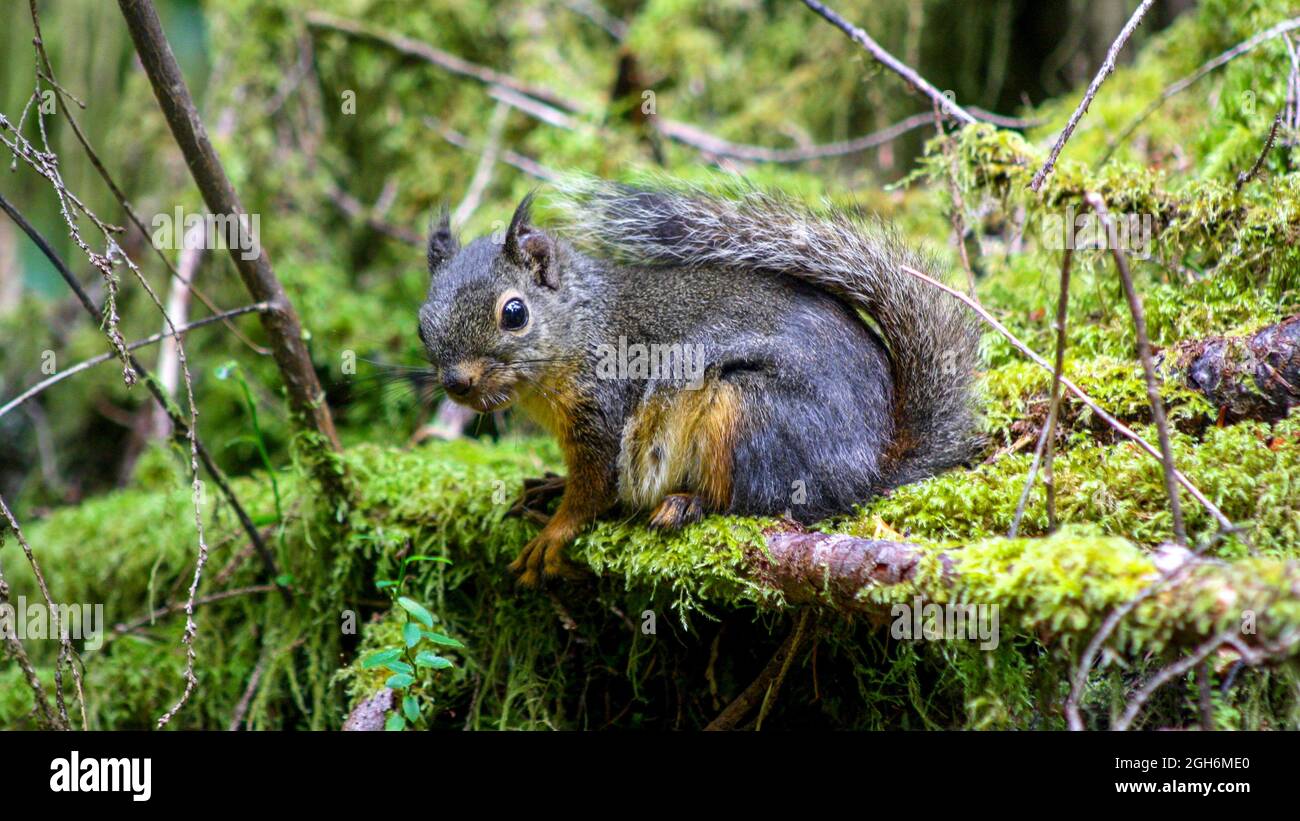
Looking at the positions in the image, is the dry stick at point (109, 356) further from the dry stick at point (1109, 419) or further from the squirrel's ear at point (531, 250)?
the dry stick at point (1109, 419)

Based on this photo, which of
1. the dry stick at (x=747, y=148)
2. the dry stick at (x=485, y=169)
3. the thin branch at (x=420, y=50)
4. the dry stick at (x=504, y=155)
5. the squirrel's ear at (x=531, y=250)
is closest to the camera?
the squirrel's ear at (x=531, y=250)

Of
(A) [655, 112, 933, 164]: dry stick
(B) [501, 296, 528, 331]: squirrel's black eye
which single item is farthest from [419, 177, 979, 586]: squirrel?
(A) [655, 112, 933, 164]: dry stick

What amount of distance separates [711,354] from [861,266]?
50 centimetres

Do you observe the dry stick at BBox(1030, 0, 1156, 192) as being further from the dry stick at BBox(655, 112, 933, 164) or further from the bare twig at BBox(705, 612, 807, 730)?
the dry stick at BBox(655, 112, 933, 164)

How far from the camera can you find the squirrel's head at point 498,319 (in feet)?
9.46

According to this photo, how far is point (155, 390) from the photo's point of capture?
2.94 meters

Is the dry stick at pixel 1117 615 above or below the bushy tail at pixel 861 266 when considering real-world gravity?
below

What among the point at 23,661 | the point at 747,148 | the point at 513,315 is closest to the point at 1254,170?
the point at 513,315

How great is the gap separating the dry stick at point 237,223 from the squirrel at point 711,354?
476 millimetres

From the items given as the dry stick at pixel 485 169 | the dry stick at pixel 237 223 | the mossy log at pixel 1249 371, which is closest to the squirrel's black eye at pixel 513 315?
the dry stick at pixel 237 223

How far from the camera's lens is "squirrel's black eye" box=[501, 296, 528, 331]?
2.94 metres

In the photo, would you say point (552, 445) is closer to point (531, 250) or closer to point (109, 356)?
point (531, 250)

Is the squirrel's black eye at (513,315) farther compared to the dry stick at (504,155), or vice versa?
the dry stick at (504,155)
